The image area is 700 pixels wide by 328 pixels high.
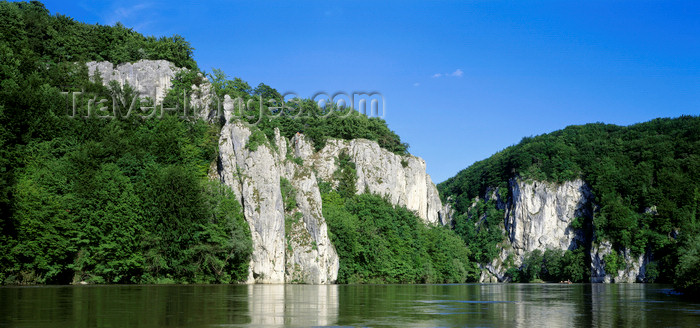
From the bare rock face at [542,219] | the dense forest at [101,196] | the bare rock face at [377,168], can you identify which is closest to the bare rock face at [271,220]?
the dense forest at [101,196]

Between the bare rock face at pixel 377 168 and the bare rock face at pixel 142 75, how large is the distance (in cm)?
3107

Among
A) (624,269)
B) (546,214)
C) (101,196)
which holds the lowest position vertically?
(624,269)

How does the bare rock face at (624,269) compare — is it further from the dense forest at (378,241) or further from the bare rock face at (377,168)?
the bare rock face at (377,168)

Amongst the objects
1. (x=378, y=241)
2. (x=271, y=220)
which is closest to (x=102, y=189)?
(x=271, y=220)

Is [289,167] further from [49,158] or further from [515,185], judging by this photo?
[515,185]

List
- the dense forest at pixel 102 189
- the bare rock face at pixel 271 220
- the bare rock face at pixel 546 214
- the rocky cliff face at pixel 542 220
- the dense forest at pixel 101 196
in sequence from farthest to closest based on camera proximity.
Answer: the bare rock face at pixel 546 214 < the rocky cliff face at pixel 542 220 < the bare rock face at pixel 271 220 < the dense forest at pixel 102 189 < the dense forest at pixel 101 196

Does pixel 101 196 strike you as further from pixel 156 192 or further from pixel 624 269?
pixel 624 269

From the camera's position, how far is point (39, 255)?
51938 mm

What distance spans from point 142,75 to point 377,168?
176 ft

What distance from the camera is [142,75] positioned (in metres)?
95.3

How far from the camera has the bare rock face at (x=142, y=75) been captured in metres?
94.4

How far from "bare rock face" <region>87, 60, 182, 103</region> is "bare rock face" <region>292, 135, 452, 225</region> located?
31.1 meters

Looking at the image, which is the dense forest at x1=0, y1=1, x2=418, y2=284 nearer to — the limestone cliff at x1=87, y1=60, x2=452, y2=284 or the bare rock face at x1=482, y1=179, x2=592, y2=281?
the limestone cliff at x1=87, y1=60, x2=452, y2=284

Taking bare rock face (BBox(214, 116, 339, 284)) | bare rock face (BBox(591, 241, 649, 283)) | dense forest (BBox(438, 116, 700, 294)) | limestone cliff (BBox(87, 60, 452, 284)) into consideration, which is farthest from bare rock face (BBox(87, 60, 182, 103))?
bare rock face (BBox(591, 241, 649, 283))
